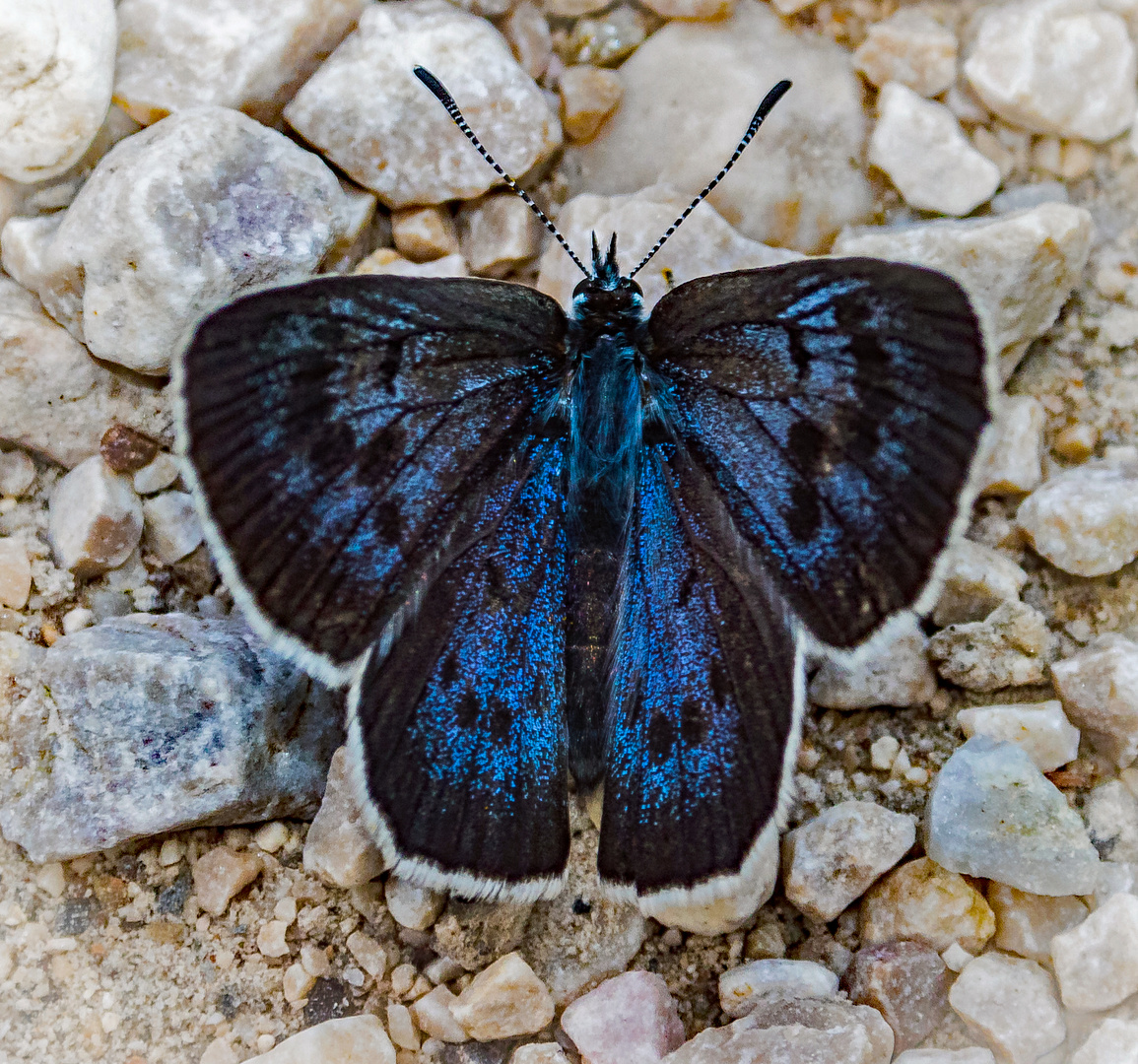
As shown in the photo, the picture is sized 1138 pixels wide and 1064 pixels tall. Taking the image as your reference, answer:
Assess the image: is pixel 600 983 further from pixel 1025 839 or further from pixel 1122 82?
pixel 1122 82

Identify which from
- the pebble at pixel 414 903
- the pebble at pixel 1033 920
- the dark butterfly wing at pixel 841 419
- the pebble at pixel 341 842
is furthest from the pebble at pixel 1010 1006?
the pebble at pixel 341 842

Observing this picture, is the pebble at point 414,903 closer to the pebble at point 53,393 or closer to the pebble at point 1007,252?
the pebble at point 53,393

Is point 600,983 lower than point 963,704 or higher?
lower

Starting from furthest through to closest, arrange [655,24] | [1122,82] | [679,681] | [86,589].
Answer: [655,24] → [1122,82] → [86,589] → [679,681]

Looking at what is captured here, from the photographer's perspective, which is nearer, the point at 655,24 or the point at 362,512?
the point at 362,512

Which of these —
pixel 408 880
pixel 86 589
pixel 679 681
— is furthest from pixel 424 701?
pixel 86 589

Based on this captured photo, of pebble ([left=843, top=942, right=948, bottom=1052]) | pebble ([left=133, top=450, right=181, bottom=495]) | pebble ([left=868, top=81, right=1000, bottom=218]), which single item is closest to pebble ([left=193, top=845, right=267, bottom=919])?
pebble ([left=133, top=450, right=181, bottom=495])
